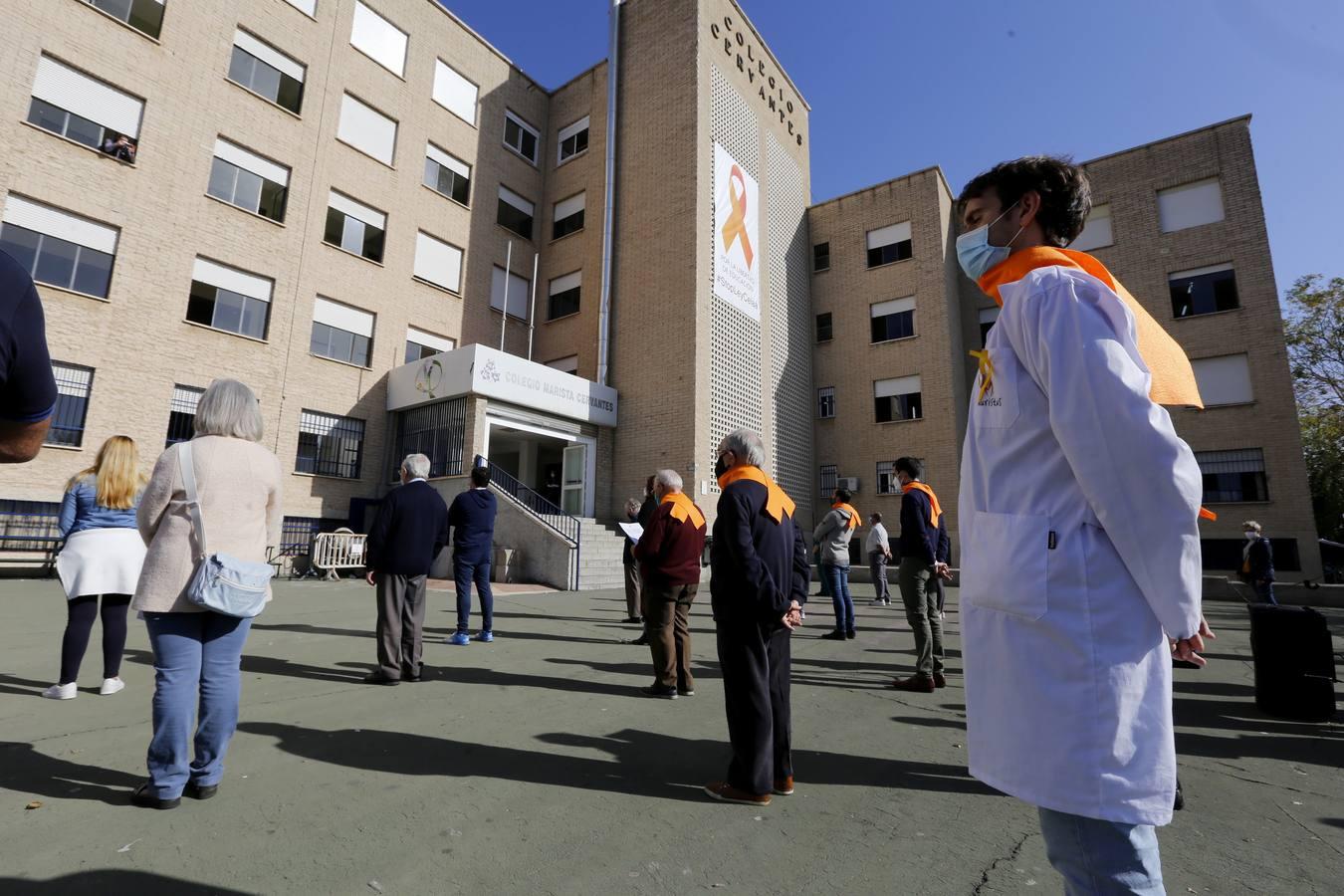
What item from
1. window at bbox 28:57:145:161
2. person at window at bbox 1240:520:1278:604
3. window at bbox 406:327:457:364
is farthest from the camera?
window at bbox 406:327:457:364

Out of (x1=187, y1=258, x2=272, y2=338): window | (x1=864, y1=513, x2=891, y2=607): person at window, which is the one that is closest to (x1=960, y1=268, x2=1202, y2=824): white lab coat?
(x1=864, y1=513, x2=891, y2=607): person at window

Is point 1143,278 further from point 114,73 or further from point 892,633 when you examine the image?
point 114,73

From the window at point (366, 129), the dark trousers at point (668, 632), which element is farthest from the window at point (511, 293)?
the dark trousers at point (668, 632)

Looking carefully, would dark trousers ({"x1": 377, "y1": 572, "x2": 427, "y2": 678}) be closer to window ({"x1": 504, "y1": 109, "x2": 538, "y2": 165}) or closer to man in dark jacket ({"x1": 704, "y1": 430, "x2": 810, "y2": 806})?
man in dark jacket ({"x1": 704, "y1": 430, "x2": 810, "y2": 806})

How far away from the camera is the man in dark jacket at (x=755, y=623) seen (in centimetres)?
328

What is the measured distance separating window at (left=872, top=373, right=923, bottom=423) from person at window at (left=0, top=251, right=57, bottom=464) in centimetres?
2390

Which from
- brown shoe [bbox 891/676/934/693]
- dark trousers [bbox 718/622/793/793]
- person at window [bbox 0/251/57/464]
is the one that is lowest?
brown shoe [bbox 891/676/934/693]

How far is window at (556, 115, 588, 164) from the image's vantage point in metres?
24.7

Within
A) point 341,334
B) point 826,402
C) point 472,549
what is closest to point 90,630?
point 472,549

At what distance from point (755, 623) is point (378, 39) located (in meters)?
24.0

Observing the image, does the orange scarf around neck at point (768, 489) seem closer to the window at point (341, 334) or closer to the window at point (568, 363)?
the window at point (341, 334)

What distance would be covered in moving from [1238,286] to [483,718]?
25731 millimetres

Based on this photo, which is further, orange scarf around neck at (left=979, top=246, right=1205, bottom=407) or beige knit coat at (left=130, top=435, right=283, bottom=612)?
beige knit coat at (left=130, top=435, right=283, bottom=612)

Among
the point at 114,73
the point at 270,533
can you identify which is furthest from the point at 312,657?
the point at 114,73
